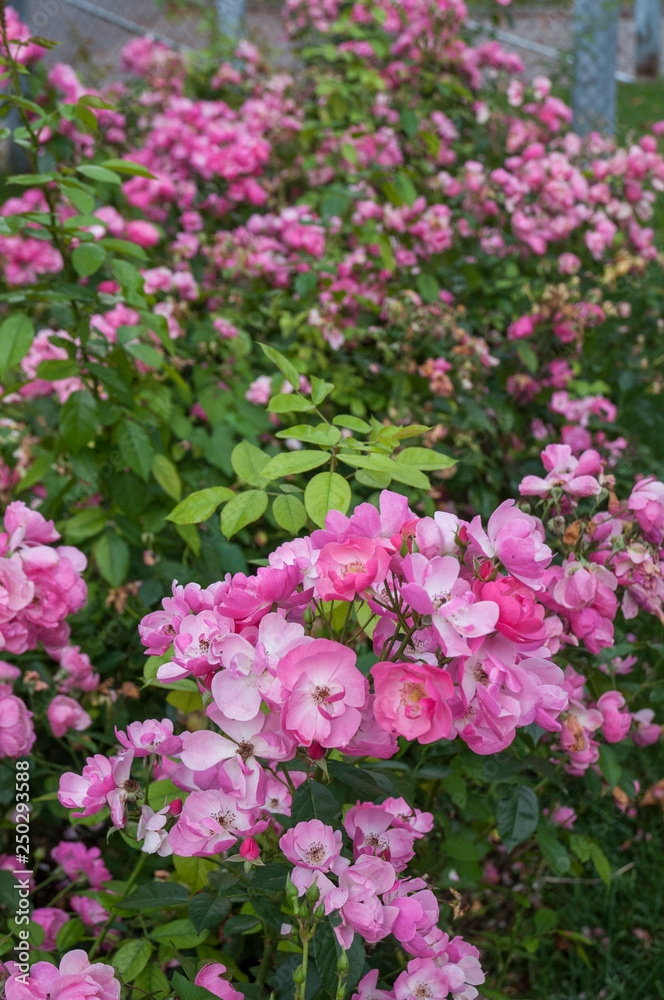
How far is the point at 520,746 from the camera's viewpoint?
45.4 inches

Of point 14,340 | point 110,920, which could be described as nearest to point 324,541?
point 110,920

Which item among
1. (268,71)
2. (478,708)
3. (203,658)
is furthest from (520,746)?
(268,71)

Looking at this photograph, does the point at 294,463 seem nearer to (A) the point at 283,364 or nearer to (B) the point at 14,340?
(A) the point at 283,364

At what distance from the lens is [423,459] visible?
102cm

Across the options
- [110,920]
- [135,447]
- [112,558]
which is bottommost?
[110,920]

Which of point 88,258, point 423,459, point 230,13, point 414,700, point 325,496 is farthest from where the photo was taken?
point 230,13

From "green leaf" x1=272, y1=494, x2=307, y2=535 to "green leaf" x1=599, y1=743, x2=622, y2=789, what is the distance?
26.9 inches

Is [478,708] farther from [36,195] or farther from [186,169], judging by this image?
[186,169]

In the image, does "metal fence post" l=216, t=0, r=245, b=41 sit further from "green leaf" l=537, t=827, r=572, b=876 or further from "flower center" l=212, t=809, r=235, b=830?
"flower center" l=212, t=809, r=235, b=830

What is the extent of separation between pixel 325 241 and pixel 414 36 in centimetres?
147

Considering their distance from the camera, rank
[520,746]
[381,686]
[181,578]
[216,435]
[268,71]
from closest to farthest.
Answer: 1. [381,686]
2. [520,746]
3. [181,578]
4. [216,435]
5. [268,71]

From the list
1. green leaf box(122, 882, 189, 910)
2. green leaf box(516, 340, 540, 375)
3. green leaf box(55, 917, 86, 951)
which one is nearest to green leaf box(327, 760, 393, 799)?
green leaf box(122, 882, 189, 910)

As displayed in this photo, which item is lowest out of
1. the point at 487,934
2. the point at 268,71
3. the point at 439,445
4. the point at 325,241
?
the point at 487,934

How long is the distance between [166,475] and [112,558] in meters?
0.20
